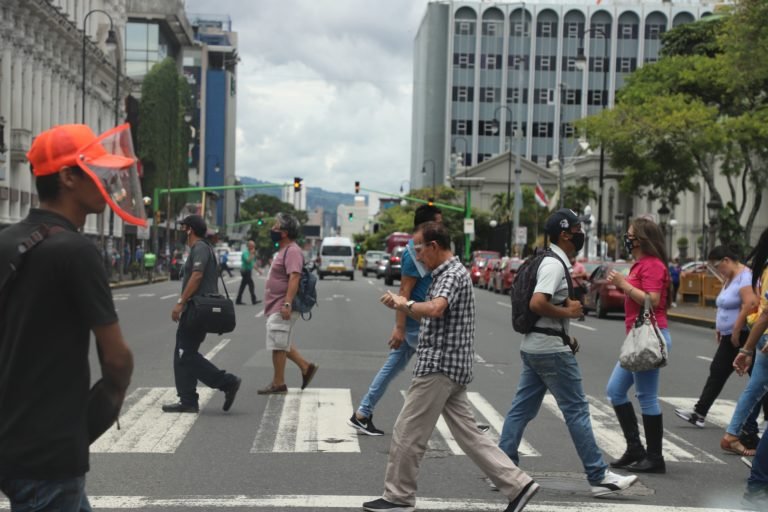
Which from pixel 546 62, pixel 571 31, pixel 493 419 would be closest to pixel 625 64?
pixel 571 31

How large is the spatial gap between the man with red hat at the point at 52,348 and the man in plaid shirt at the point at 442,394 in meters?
2.97

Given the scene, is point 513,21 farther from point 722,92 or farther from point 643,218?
point 643,218

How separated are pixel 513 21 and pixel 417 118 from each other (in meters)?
21.6

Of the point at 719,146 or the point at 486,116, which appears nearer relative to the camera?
the point at 719,146

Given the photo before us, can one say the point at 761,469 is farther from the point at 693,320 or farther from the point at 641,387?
the point at 693,320

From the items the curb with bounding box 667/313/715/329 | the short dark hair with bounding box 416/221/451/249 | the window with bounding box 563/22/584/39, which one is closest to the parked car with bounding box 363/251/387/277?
the window with bounding box 563/22/584/39

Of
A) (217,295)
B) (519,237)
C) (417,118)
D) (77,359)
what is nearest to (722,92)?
(519,237)

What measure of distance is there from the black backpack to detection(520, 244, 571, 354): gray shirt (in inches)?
1.0

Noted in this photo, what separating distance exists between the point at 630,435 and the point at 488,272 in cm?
4387

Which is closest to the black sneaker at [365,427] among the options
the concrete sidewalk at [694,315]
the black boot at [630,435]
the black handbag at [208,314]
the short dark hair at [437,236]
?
the black handbag at [208,314]

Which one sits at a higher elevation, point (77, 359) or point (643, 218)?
point (643, 218)

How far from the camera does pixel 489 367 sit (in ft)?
51.5

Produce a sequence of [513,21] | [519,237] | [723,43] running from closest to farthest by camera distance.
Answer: [723,43]
[519,237]
[513,21]

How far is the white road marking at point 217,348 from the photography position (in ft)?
54.0
